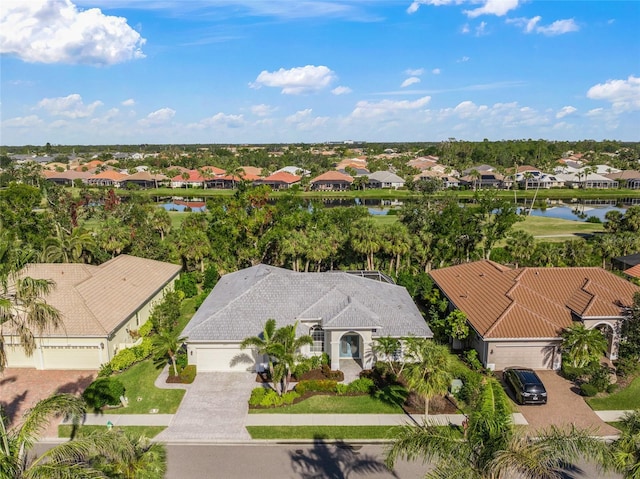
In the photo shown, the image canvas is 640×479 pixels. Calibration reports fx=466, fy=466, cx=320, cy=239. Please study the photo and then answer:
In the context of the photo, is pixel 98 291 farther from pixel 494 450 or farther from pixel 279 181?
pixel 279 181

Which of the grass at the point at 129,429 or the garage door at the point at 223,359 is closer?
the grass at the point at 129,429

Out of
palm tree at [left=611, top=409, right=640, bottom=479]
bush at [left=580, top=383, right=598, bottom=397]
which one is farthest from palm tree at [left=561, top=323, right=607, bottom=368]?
palm tree at [left=611, top=409, right=640, bottom=479]

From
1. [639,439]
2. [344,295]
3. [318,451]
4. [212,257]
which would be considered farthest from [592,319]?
[212,257]

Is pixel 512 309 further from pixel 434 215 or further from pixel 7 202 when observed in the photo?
pixel 7 202

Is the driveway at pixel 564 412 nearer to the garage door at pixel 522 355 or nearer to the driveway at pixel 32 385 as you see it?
the garage door at pixel 522 355

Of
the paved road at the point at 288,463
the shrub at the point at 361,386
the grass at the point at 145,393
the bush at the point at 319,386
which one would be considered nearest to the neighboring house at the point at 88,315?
the grass at the point at 145,393

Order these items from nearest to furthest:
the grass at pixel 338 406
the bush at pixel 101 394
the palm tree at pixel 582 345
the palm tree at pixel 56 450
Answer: the palm tree at pixel 56 450 → the bush at pixel 101 394 → the grass at pixel 338 406 → the palm tree at pixel 582 345

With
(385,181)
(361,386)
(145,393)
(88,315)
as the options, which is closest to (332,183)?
(385,181)
